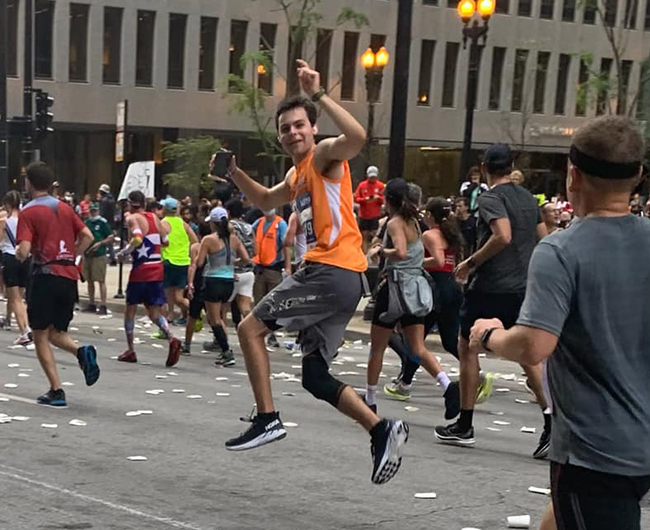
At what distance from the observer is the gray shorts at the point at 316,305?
5930 millimetres

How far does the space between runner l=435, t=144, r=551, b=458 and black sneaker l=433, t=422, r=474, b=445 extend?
0.12 ft

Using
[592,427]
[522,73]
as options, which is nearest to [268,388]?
→ [592,427]

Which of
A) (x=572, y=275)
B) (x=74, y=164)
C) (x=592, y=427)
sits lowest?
(x=74, y=164)

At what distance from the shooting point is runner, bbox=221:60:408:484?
588 cm

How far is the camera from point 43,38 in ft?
137

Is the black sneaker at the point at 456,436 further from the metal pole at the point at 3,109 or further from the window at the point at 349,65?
the window at the point at 349,65

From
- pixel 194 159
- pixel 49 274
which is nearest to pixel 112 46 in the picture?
pixel 194 159

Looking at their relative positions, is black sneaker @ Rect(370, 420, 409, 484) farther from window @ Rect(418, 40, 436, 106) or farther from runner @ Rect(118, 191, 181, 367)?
window @ Rect(418, 40, 436, 106)

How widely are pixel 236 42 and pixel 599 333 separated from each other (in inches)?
1690

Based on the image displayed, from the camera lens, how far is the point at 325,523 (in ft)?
18.6

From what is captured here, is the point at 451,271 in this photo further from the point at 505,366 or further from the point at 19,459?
the point at 19,459

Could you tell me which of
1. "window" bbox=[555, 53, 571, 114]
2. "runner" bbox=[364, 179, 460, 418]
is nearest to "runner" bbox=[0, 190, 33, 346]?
"runner" bbox=[364, 179, 460, 418]

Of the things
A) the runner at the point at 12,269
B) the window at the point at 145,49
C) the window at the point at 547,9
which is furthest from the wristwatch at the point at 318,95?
the window at the point at 547,9

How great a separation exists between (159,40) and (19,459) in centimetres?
3795
